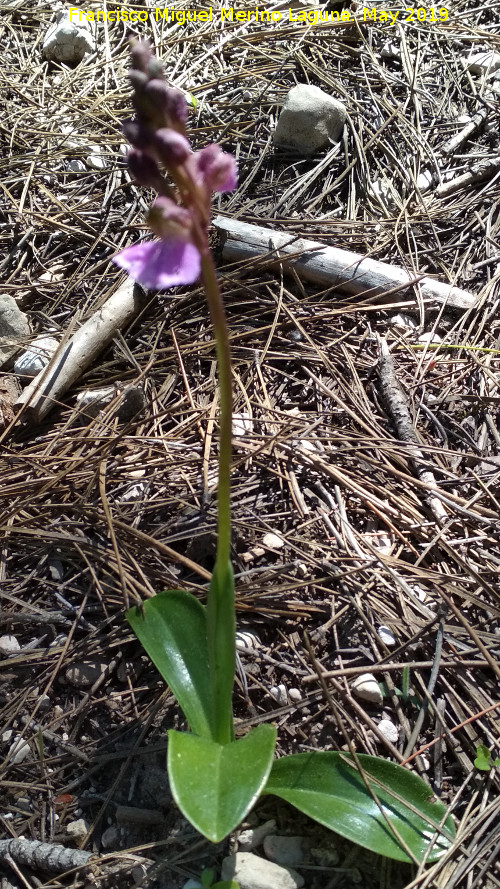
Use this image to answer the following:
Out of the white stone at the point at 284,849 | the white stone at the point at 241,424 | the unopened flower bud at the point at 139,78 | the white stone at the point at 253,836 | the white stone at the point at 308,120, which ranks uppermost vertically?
the unopened flower bud at the point at 139,78

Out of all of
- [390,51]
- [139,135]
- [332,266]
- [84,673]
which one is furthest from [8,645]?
[390,51]

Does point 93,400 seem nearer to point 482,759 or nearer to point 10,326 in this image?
point 10,326

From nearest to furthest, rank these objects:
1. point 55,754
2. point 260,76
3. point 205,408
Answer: point 55,754 < point 205,408 < point 260,76

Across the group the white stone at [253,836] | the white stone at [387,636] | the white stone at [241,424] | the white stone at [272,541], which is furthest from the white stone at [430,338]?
the white stone at [253,836]

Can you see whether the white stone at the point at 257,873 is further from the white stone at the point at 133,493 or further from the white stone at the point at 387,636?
the white stone at the point at 133,493

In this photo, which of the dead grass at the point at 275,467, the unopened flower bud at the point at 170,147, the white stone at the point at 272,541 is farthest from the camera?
the white stone at the point at 272,541

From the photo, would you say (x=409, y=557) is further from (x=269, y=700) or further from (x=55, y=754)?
(x=55, y=754)

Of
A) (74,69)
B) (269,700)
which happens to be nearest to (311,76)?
(74,69)

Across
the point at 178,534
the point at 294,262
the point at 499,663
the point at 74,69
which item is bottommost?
the point at 499,663

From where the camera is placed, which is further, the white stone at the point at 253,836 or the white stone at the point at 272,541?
the white stone at the point at 272,541
